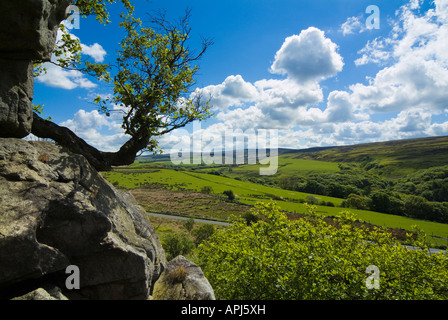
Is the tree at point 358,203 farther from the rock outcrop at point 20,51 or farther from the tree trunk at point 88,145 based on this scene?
the rock outcrop at point 20,51

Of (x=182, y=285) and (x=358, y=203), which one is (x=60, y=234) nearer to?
(x=182, y=285)

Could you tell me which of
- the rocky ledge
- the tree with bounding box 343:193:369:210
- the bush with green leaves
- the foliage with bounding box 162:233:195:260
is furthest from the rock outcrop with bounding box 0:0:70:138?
the tree with bounding box 343:193:369:210

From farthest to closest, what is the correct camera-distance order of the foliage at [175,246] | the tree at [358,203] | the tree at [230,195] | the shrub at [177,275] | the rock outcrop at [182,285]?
the tree at [230,195]
the tree at [358,203]
the foliage at [175,246]
the shrub at [177,275]
the rock outcrop at [182,285]

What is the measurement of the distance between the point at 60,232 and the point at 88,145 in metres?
6.67

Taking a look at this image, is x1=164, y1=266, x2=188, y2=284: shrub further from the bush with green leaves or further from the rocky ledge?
the bush with green leaves

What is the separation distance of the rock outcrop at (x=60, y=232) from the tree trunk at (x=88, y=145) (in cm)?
213

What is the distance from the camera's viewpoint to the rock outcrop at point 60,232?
748 centimetres

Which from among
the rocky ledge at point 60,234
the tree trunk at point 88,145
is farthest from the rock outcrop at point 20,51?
the tree trunk at point 88,145

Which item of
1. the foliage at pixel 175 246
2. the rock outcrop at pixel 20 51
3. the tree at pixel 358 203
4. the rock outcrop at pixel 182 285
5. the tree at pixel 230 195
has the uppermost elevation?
the rock outcrop at pixel 20 51

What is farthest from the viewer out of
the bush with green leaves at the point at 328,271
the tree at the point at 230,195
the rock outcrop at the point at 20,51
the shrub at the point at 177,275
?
the tree at the point at 230,195

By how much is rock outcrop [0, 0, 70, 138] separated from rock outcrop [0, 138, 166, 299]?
1.08 metres
